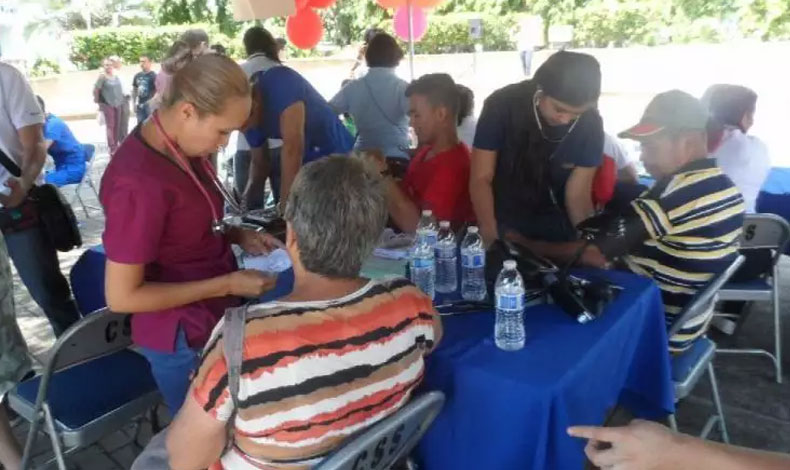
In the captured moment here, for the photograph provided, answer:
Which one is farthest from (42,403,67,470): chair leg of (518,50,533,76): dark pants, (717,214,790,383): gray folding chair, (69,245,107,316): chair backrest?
(518,50,533,76): dark pants

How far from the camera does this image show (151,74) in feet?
33.1

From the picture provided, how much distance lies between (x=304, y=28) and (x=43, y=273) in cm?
584

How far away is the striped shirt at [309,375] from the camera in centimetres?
115

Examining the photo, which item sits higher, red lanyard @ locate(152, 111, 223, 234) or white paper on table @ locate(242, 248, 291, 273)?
red lanyard @ locate(152, 111, 223, 234)

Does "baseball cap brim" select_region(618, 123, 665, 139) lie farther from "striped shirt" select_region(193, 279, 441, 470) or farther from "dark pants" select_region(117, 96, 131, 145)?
"dark pants" select_region(117, 96, 131, 145)

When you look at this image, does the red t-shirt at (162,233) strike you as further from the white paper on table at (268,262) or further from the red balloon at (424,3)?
the red balloon at (424,3)

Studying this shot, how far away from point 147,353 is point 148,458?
10.0 inches

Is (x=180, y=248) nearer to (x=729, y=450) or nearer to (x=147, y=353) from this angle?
(x=147, y=353)

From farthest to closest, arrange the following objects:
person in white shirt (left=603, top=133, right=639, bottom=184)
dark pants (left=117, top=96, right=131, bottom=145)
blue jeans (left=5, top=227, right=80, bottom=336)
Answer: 1. dark pants (left=117, top=96, right=131, bottom=145)
2. person in white shirt (left=603, top=133, right=639, bottom=184)
3. blue jeans (left=5, top=227, right=80, bottom=336)

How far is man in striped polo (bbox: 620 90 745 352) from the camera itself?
1989 mm

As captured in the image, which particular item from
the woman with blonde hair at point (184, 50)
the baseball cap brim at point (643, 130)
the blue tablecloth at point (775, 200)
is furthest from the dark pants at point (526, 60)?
the baseball cap brim at point (643, 130)

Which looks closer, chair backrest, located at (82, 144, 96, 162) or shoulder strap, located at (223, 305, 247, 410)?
shoulder strap, located at (223, 305, 247, 410)

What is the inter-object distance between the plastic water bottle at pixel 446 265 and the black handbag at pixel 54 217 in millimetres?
1562

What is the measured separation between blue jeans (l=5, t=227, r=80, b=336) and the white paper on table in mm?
1039
